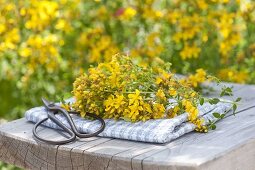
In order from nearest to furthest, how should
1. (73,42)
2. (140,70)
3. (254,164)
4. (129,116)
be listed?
(254,164) < (129,116) < (140,70) < (73,42)

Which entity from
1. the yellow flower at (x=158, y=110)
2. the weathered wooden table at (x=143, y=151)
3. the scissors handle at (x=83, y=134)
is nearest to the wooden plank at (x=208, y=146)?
the weathered wooden table at (x=143, y=151)

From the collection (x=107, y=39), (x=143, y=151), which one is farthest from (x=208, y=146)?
(x=107, y=39)

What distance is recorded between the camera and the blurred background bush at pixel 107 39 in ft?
10.7

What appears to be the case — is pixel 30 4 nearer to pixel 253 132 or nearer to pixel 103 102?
pixel 103 102

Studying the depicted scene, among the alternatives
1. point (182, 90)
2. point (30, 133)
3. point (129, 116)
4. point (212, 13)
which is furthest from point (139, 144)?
point (212, 13)

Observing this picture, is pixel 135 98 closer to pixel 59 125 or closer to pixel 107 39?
pixel 59 125

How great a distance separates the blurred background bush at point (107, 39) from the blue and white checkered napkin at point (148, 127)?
4.13ft

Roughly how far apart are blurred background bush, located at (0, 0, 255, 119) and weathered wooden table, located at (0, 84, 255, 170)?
1.26 metres

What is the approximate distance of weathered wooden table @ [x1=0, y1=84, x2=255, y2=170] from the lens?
159 centimetres

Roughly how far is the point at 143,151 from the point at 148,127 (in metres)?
0.14

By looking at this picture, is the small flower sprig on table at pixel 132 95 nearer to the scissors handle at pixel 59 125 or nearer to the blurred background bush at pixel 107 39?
the scissors handle at pixel 59 125

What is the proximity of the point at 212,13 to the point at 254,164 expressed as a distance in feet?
5.34

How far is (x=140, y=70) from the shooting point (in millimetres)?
2027

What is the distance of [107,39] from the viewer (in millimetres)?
3357
